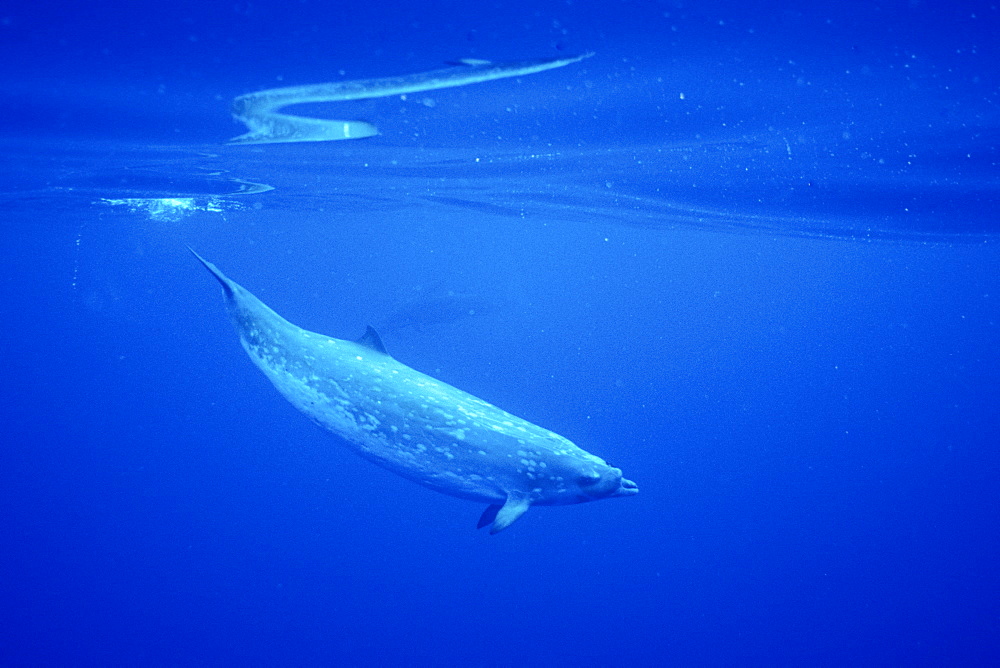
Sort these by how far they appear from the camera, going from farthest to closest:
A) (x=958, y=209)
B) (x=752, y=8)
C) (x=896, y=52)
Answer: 1. (x=958, y=209)
2. (x=896, y=52)
3. (x=752, y=8)

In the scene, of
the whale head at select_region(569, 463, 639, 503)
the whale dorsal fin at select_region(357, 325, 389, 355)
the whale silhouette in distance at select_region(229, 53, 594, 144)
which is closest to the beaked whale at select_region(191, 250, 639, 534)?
the whale head at select_region(569, 463, 639, 503)

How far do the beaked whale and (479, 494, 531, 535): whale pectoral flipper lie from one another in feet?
0.04

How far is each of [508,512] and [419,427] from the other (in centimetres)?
141

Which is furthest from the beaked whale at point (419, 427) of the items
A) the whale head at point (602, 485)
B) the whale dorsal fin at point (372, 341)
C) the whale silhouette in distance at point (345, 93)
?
the whale silhouette in distance at point (345, 93)

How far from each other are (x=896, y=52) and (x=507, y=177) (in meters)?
11.6

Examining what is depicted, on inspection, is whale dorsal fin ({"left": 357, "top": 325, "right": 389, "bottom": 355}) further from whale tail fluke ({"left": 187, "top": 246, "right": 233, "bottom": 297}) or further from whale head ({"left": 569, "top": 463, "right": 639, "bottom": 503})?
whale head ({"left": 569, "top": 463, "right": 639, "bottom": 503})

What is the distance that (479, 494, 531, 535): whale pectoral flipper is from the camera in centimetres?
712

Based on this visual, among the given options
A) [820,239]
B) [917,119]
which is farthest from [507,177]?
[820,239]

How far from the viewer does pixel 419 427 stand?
7.39 m

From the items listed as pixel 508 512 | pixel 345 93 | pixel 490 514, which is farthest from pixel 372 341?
pixel 345 93

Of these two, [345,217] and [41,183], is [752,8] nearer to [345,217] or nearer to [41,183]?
[41,183]

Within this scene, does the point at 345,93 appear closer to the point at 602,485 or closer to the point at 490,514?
the point at 490,514

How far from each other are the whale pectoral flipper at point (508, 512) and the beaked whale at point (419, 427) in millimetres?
13

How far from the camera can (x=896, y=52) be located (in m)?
7.82
